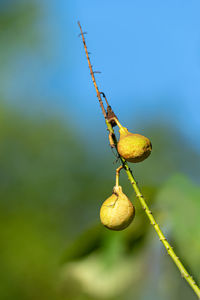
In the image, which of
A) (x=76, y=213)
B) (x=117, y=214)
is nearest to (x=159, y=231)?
(x=117, y=214)

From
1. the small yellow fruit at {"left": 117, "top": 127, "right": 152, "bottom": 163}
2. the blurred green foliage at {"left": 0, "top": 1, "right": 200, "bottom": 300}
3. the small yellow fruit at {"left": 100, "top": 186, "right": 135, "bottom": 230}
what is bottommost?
the blurred green foliage at {"left": 0, "top": 1, "right": 200, "bottom": 300}

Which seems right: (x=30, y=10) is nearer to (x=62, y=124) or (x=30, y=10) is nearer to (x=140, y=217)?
(x=62, y=124)

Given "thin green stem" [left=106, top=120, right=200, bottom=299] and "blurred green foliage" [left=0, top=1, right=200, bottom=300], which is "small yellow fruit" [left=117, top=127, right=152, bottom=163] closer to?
"thin green stem" [left=106, top=120, right=200, bottom=299]

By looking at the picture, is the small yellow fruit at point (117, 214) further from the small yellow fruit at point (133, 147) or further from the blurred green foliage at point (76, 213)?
the blurred green foliage at point (76, 213)

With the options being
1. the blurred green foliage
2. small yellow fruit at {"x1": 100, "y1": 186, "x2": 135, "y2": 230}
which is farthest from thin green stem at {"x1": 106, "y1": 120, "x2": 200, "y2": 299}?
the blurred green foliage

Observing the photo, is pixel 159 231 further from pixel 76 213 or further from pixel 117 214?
pixel 76 213
